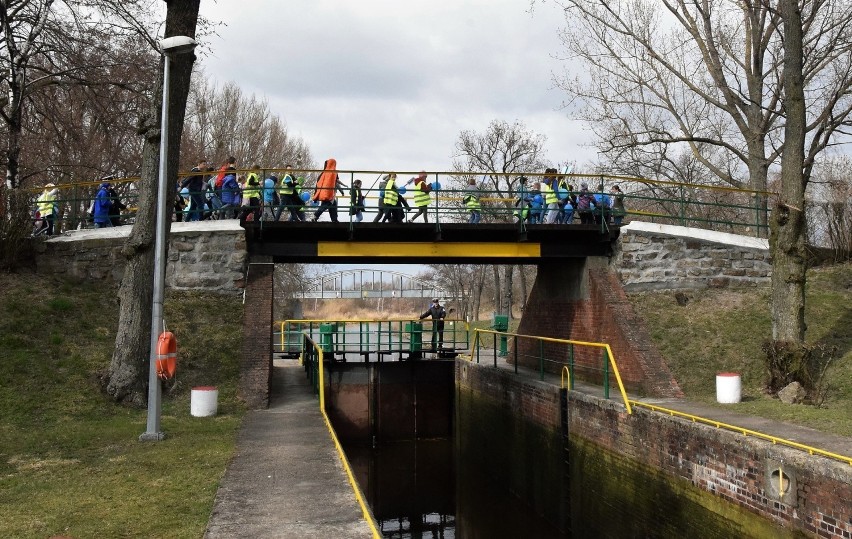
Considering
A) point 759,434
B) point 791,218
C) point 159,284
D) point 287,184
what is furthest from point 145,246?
point 791,218

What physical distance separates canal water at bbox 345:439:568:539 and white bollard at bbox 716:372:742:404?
368 centimetres

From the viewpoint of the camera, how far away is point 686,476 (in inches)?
391

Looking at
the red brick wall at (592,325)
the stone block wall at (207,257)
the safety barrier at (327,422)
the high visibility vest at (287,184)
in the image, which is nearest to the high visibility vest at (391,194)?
the high visibility vest at (287,184)

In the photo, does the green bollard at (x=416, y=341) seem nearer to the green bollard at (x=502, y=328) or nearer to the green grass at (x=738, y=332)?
the green bollard at (x=502, y=328)

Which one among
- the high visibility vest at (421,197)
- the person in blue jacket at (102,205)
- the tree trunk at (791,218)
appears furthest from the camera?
the person in blue jacket at (102,205)

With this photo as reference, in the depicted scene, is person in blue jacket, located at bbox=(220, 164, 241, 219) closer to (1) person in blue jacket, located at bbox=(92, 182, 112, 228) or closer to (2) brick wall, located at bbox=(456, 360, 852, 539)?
(1) person in blue jacket, located at bbox=(92, 182, 112, 228)

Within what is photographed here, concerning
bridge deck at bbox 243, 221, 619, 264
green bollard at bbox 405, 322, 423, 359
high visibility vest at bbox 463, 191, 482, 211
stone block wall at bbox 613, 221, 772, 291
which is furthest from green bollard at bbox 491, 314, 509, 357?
stone block wall at bbox 613, 221, 772, 291

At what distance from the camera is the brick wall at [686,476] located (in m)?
7.75

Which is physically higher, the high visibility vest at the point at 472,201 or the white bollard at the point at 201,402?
the high visibility vest at the point at 472,201

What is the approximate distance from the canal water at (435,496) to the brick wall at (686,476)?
48.7 inches

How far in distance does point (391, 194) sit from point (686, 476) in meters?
9.13

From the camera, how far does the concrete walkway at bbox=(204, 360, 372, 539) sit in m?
6.45

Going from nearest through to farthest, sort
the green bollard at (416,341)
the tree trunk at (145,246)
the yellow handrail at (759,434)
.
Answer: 1. the yellow handrail at (759,434)
2. the tree trunk at (145,246)
3. the green bollard at (416,341)

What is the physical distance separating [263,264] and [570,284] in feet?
23.6
